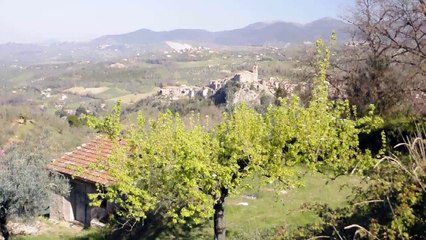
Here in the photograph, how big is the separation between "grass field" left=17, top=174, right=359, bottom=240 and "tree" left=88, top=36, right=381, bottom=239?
2296 mm

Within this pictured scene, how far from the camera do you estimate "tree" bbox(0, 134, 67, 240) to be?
Answer: 15570 mm

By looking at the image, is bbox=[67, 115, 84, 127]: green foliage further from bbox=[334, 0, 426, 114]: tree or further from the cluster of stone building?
bbox=[334, 0, 426, 114]: tree

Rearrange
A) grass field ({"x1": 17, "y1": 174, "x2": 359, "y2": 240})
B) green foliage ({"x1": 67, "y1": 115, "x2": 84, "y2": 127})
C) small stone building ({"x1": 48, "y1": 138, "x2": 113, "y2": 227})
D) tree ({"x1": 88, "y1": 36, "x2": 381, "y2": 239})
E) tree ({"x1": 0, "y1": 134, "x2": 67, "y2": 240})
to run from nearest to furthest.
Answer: tree ({"x1": 88, "y1": 36, "x2": 381, "y2": 239}), grass field ({"x1": 17, "y1": 174, "x2": 359, "y2": 240}), tree ({"x1": 0, "y1": 134, "x2": 67, "y2": 240}), small stone building ({"x1": 48, "y1": 138, "x2": 113, "y2": 227}), green foliage ({"x1": 67, "y1": 115, "x2": 84, "y2": 127})

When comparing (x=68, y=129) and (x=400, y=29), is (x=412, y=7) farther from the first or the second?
(x=68, y=129)

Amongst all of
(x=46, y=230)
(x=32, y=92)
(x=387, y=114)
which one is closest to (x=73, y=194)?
(x=46, y=230)

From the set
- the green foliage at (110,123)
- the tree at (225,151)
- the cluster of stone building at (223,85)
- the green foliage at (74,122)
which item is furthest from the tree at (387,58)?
the green foliage at (74,122)

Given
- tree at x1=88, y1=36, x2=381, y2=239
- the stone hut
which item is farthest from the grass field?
→ the stone hut

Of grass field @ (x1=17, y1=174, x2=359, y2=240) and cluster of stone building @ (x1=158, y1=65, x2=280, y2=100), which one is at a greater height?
grass field @ (x1=17, y1=174, x2=359, y2=240)

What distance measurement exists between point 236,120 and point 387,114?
13.7 m

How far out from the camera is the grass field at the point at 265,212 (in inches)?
561

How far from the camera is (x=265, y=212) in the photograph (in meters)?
15.7

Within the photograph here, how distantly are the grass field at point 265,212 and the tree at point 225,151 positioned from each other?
7.53 feet

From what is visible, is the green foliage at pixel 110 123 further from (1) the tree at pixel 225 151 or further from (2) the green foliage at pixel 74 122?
(2) the green foliage at pixel 74 122

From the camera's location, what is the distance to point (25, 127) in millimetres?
69812
